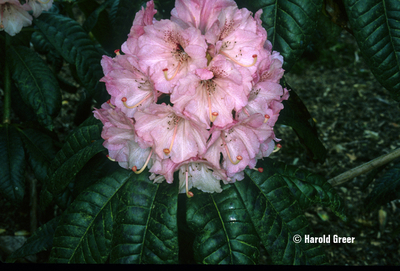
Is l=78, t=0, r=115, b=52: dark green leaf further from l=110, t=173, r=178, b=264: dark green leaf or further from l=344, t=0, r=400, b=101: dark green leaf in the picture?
l=344, t=0, r=400, b=101: dark green leaf

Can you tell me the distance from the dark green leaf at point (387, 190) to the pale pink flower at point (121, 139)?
3.67ft

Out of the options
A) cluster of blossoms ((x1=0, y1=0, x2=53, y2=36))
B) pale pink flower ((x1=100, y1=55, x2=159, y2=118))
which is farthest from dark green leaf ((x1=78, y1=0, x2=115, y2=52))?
pale pink flower ((x1=100, y1=55, x2=159, y2=118))

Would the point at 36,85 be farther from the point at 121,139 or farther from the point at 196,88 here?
the point at 196,88

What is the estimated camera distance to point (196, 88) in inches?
29.7

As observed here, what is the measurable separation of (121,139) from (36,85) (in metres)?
0.63

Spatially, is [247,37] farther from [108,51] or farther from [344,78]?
[344,78]

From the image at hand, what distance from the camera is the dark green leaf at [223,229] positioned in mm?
903

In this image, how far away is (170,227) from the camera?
909 mm

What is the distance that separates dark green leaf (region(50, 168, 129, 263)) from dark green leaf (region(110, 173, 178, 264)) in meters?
0.06

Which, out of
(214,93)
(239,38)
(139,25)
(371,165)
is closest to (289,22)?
(239,38)

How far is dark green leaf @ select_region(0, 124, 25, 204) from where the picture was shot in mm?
1286

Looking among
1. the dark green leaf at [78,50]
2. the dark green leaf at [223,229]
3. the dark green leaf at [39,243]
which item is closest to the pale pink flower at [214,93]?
the dark green leaf at [223,229]

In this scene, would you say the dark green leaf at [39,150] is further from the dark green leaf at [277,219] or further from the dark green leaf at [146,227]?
the dark green leaf at [277,219]

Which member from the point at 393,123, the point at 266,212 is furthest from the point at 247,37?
the point at 393,123
